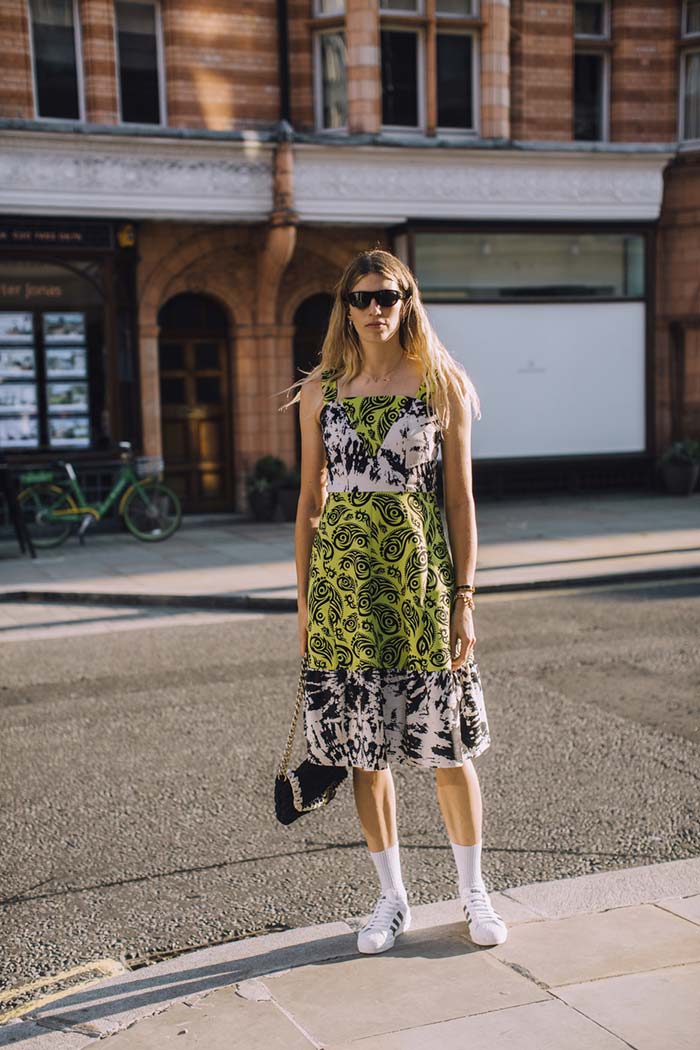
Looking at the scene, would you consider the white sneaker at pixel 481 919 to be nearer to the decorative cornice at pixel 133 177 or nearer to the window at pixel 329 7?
the decorative cornice at pixel 133 177

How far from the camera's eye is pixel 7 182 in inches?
578

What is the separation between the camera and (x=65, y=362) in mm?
15984

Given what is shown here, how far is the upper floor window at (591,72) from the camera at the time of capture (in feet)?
59.1

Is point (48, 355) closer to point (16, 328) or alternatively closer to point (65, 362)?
point (65, 362)

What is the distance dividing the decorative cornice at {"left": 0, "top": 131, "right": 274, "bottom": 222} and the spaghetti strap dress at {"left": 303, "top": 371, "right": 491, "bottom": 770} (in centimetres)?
1243

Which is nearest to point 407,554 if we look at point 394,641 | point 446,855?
point 394,641

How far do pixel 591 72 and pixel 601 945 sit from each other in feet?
56.0

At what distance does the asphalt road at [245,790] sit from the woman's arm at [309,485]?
121cm

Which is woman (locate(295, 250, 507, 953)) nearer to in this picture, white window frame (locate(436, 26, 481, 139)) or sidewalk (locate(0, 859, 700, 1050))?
sidewalk (locate(0, 859, 700, 1050))

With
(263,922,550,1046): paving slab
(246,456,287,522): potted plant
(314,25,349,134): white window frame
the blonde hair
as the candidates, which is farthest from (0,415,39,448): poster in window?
(263,922,550,1046): paving slab

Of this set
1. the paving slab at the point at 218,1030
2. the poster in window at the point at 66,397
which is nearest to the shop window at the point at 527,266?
the poster in window at the point at 66,397

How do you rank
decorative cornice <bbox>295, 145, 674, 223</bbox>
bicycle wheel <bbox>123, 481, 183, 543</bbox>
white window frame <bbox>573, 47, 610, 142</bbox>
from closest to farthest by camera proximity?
bicycle wheel <bbox>123, 481, 183, 543</bbox> < decorative cornice <bbox>295, 145, 674, 223</bbox> < white window frame <bbox>573, 47, 610, 142</bbox>

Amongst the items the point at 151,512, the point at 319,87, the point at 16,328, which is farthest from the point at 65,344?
the point at 319,87

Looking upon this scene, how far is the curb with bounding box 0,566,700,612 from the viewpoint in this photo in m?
10.4
